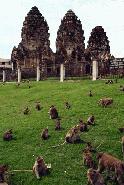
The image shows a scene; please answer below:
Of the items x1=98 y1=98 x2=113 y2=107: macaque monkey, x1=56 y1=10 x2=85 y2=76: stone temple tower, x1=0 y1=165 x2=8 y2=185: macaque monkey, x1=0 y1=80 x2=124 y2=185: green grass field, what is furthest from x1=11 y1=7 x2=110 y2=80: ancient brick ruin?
x1=0 y1=165 x2=8 y2=185: macaque monkey

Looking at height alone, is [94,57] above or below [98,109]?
above

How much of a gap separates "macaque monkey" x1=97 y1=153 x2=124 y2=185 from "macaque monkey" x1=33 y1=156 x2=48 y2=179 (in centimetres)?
203

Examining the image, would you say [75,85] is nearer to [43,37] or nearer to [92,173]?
[92,173]

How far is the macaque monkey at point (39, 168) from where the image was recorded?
17031 millimetres

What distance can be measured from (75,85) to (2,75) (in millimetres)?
27020

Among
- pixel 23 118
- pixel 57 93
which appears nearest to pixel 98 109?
pixel 23 118

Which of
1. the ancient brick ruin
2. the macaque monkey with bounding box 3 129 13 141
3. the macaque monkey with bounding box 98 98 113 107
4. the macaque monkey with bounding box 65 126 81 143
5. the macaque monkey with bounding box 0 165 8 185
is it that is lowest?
the macaque monkey with bounding box 0 165 8 185

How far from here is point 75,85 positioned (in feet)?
134

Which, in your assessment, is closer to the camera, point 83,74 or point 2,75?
point 83,74

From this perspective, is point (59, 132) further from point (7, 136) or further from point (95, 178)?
point (95, 178)

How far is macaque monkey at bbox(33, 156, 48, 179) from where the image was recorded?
55.9ft

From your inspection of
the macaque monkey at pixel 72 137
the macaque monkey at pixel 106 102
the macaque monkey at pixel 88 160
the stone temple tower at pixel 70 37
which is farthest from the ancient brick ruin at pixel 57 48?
the macaque monkey at pixel 88 160

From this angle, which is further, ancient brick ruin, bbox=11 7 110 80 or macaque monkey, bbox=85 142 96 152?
ancient brick ruin, bbox=11 7 110 80

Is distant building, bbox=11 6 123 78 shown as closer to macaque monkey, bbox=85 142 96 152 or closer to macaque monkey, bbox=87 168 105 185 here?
macaque monkey, bbox=85 142 96 152
